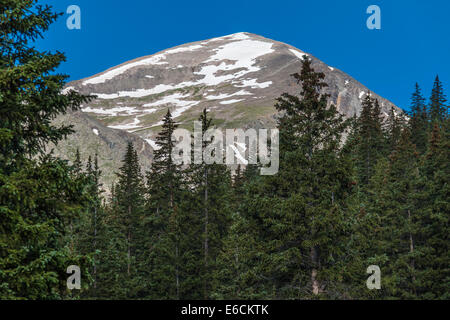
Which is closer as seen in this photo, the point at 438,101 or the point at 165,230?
the point at 165,230

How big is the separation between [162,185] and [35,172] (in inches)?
945

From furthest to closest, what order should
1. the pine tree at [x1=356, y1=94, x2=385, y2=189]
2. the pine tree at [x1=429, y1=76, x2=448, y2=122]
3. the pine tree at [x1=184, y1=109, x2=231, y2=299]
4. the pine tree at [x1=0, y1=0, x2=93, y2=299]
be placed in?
the pine tree at [x1=429, y1=76, x2=448, y2=122], the pine tree at [x1=356, y1=94, x2=385, y2=189], the pine tree at [x1=184, y1=109, x2=231, y2=299], the pine tree at [x1=0, y1=0, x2=93, y2=299]

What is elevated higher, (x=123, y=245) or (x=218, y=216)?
(x=218, y=216)

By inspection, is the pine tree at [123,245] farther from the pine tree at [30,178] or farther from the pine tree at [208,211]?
the pine tree at [30,178]

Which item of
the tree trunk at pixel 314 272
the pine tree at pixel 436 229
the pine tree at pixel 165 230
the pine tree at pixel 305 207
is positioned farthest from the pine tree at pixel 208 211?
the pine tree at pixel 436 229

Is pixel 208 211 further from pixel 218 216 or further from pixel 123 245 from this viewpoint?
pixel 123 245

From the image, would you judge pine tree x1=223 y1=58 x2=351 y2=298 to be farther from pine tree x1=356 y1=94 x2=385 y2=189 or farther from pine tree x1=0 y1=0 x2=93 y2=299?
pine tree x1=356 y1=94 x2=385 y2=189

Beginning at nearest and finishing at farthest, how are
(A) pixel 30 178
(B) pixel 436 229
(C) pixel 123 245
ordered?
(A) pixel 30 178 < (B) pixel 436 229 < (C) pixel 123 245

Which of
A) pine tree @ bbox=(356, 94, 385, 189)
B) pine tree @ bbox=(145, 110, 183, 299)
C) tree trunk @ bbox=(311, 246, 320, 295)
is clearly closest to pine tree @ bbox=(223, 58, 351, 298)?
tree trunk @ bbox=(311, 246, 320, 295)

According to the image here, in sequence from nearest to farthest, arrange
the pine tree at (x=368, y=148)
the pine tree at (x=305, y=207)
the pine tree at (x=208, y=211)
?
1. the pine tree at (x=305, y=207)
2. the pine tree at (x=208, y=211)
3. the pine tree at (x=368, y=148)

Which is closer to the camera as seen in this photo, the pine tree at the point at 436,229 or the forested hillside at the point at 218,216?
the forested hillside at the point at 218,216

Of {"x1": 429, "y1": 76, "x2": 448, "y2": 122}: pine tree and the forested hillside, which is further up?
{"x1": 429, "y1": 76, "x2": 448, "y2": 122}: pine tree

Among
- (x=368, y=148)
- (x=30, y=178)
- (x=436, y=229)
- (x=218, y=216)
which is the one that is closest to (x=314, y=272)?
(x=30, y=178)
